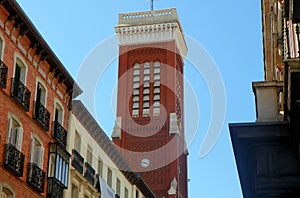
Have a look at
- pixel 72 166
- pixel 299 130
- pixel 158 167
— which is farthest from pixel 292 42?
pixel 158 167

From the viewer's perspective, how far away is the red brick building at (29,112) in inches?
1102

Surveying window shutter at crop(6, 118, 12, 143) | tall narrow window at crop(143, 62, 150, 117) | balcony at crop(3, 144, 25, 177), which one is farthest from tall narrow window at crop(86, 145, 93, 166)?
tall narrow window at crop(143, 62, 150, 117)

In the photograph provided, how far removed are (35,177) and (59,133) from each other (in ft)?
14.4

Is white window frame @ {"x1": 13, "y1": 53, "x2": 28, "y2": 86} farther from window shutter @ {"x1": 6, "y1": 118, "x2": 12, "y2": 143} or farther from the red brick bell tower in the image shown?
the red brick bell tower

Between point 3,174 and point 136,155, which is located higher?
point 136,155

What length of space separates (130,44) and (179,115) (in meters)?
11.2

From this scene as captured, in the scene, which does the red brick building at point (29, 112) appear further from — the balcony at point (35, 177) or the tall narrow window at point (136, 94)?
the tall narrow window at point (136, 94)

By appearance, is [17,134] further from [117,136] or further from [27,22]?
[117,136]

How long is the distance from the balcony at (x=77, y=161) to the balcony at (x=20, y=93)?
20.6 ft

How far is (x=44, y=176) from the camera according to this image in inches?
1258

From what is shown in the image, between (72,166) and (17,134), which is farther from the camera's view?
(72,166)

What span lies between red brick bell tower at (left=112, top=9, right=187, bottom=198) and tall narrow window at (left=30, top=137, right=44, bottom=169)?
134ft

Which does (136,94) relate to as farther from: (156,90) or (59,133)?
(59,133)

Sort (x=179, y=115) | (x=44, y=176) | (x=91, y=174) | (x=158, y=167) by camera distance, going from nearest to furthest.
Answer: (x=44, y=176) → (x=91, y=174) → (x=158, y=167) → (x=179, y=115)
